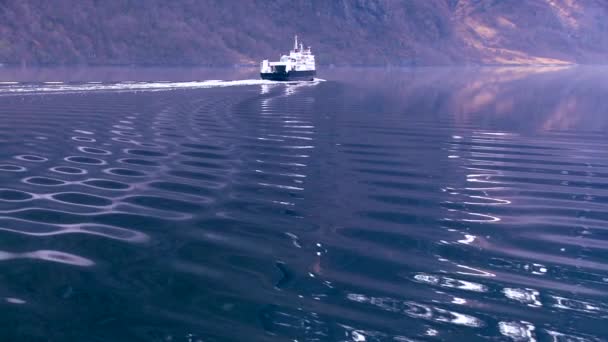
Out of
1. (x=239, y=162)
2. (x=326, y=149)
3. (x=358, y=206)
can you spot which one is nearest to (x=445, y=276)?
(x=358, y=206)

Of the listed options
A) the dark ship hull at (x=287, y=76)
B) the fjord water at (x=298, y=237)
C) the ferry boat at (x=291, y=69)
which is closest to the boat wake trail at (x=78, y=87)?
the dark ship hull at (x=287, y=76)

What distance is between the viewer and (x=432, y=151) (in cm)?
2850

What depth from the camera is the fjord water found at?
10758mm

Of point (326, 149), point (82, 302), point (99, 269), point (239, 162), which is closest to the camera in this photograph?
point (82, 302)

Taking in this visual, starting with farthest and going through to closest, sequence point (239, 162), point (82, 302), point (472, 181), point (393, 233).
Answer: point (239, 162)
point (472, 181)
point (393, 233)
point (82, 302)

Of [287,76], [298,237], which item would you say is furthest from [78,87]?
[298,237]

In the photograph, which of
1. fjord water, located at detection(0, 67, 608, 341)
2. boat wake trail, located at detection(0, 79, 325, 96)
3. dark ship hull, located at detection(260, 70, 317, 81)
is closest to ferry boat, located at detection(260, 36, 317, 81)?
dark ship hull, located at detection(260, 70, 317, 81)

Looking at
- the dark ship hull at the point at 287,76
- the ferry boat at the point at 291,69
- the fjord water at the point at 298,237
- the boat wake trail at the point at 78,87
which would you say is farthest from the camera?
the ferry boat at the point at 291,69

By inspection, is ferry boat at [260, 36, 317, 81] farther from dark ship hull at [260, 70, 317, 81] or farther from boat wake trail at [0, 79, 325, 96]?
boat wake trail at [0, 79, 325, 96]

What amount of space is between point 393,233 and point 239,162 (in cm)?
976

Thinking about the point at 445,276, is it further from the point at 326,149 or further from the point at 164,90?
the point at 164,90

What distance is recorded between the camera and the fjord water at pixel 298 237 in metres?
10.8

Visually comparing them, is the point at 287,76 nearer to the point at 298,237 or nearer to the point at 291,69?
the point at 291,69

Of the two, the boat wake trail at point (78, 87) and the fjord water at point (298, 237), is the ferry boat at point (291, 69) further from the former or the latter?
the fjord water at point (298, 237)
